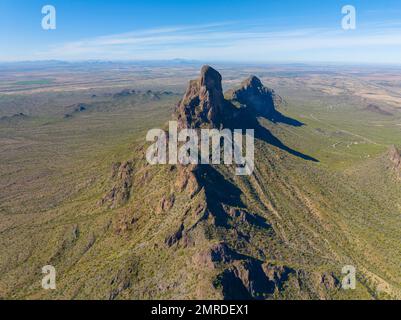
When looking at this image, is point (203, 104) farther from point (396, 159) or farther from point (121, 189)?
point (396, 159)

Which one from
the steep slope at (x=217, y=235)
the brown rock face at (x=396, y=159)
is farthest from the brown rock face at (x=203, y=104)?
the brown rock face at (x=396, y=159)

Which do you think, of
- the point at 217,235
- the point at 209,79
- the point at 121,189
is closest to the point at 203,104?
the point at 209,79

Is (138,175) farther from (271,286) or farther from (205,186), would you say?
(271,286)

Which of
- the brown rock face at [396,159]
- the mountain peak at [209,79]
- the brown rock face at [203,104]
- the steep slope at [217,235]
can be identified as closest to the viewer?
the steep slope at [217,235]

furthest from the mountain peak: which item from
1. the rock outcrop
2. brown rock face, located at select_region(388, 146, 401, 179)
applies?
brown rock face, located at select_region(388, 146, 401, 179)

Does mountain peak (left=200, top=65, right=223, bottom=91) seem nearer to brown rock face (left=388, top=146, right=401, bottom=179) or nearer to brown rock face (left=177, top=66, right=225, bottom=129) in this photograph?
brown rock face (left=177, top=66, right=225, bottom=129)

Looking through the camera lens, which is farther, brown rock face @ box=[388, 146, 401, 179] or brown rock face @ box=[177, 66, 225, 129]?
brown rock face @ box=[388, 146, 401, 179]

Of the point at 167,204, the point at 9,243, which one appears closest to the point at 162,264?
the point at 167,204

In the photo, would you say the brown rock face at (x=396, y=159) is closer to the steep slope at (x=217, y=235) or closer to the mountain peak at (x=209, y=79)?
the steep slope at (x=217, y=235)
